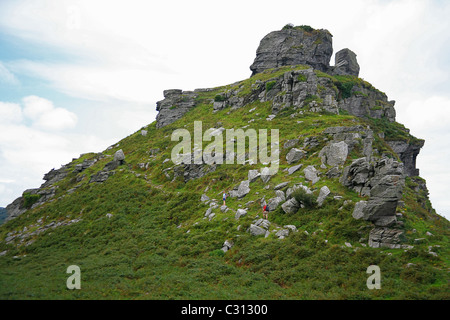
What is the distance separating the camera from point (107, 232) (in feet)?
92.1

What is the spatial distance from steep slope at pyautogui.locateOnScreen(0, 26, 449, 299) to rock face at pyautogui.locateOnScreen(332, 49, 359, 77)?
130ft

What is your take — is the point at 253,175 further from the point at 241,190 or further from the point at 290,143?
the point at 290,143

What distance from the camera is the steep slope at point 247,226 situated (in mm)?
14023

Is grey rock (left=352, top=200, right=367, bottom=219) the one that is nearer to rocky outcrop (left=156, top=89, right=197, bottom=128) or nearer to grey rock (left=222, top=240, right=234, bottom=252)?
grey rock (left=222, top=240, right=234, bottom=252)

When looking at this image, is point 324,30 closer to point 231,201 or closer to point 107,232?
point 231,201

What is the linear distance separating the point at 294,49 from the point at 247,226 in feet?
215

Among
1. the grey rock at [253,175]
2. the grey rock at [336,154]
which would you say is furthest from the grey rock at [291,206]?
the grey rock at [253,175]

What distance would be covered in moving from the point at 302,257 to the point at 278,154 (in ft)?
57.3

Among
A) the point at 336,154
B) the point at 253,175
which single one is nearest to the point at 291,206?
the point at 253,175

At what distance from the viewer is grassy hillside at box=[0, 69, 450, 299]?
1344cm

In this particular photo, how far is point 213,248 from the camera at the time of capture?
66.3ft

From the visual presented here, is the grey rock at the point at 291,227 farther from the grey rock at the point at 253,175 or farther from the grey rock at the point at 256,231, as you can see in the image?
the grey rock at the point at 253,175
